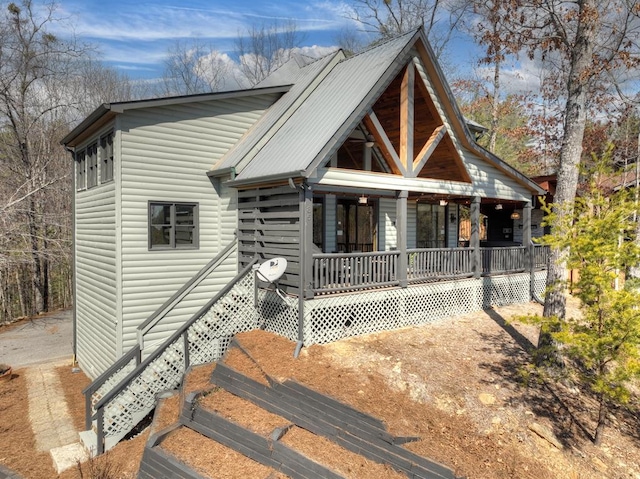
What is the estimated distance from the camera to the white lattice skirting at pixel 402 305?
9.11 metres

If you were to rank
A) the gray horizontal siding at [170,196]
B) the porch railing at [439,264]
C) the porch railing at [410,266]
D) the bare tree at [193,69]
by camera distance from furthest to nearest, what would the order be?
1. the bare tree at [193,69]
2. the porch railing at [439,264]
3. the gray horizontal siding at [170,196]
4. the porch railing at [410,266]

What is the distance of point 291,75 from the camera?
599 inches

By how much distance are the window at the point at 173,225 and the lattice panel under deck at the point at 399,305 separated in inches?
159

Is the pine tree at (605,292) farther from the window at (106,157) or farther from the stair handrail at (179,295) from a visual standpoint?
the window at (106,157)

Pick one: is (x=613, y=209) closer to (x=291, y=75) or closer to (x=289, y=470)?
(x=289, y=470)

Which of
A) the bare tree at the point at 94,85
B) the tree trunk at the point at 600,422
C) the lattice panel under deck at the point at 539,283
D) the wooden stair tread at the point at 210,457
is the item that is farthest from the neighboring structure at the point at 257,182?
the bare tree at the point at 94,85

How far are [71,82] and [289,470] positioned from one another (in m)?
27.6

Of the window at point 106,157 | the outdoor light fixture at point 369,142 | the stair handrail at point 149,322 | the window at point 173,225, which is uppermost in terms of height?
the outdoor light fixture at point 369,142

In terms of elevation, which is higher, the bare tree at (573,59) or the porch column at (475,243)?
the bare tree at (573,59)

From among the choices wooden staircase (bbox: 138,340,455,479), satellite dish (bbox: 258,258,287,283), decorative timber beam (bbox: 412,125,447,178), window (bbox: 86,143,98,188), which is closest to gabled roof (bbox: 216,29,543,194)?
decorative timber beam (bbox: 412,125,447,178)

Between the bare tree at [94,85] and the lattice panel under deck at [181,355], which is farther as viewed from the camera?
the bare tree at [94,85]

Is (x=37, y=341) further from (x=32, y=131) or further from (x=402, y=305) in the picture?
(x=402, y=305)

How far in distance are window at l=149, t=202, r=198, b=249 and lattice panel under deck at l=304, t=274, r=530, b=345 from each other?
4.03 metres

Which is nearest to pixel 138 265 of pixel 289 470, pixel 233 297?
pixel 233 297
